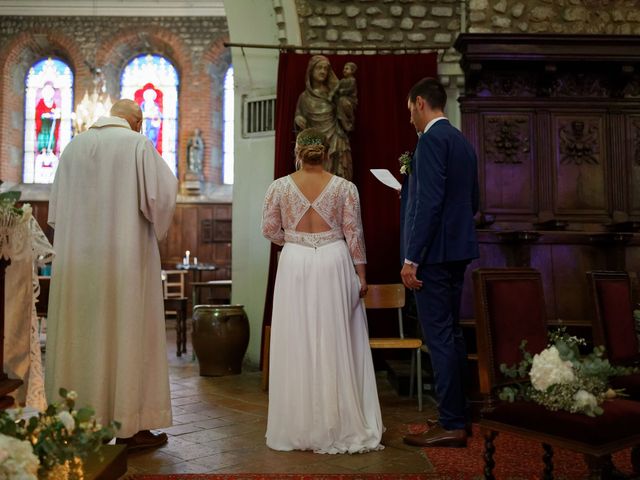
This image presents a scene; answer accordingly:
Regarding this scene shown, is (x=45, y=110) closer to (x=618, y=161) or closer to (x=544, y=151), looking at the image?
(x=544, y=151)

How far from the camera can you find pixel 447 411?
313cm

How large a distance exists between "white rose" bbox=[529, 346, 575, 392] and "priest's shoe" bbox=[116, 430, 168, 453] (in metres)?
1.97

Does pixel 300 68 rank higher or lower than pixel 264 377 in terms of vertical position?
higher

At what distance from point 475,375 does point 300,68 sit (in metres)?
3.17

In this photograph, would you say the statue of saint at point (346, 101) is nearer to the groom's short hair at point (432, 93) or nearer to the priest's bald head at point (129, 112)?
the groom's short hair at point (432, 93)

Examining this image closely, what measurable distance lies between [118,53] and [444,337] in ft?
41.4

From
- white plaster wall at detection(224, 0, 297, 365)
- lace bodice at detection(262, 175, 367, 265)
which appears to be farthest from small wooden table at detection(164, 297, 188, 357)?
lace bodice at detection(262, 175, 367, 265)

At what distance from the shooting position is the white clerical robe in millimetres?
2975

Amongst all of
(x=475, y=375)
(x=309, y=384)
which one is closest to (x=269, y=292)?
(x=475, y=375)

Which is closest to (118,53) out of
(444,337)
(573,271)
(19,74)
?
(19,74)

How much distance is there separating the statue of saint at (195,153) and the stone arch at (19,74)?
2616mm

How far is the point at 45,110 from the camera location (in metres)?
14.1

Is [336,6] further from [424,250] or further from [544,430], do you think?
[544,430]

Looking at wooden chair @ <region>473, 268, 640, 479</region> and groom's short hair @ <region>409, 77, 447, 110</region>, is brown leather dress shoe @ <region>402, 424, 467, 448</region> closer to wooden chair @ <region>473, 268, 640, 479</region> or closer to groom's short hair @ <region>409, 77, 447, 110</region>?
wooden chair @ <region>473, 268, 640, 479</region>
